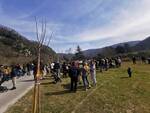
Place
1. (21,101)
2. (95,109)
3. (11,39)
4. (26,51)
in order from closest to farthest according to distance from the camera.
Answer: (95,109) → (21,101) → (26,51) → (11,39)

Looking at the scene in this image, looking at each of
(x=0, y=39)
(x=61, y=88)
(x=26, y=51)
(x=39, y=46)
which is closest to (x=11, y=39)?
(x=0, y=39)

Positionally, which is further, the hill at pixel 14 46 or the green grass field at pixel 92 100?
the hill at pixel 14 46

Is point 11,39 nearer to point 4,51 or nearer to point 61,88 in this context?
point 4,51

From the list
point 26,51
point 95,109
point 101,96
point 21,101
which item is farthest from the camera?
point 26,51

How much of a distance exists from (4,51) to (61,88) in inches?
3286

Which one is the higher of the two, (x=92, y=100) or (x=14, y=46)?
(x=14, y=46)

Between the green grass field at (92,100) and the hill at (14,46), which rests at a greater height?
the hill at (14,46)

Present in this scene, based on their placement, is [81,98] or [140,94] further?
[140,94]

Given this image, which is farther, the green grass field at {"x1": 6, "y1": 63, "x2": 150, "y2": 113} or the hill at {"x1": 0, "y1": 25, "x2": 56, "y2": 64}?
the hill at {"x1": 0, "y1": 25, "x2": 56, "y2": 64}

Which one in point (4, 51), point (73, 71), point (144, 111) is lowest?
point (144, 111)

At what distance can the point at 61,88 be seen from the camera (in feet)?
87.8

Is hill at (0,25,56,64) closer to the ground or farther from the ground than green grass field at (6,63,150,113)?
farther from the ground

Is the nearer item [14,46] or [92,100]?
[92,100]

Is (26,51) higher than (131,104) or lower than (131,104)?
higher
